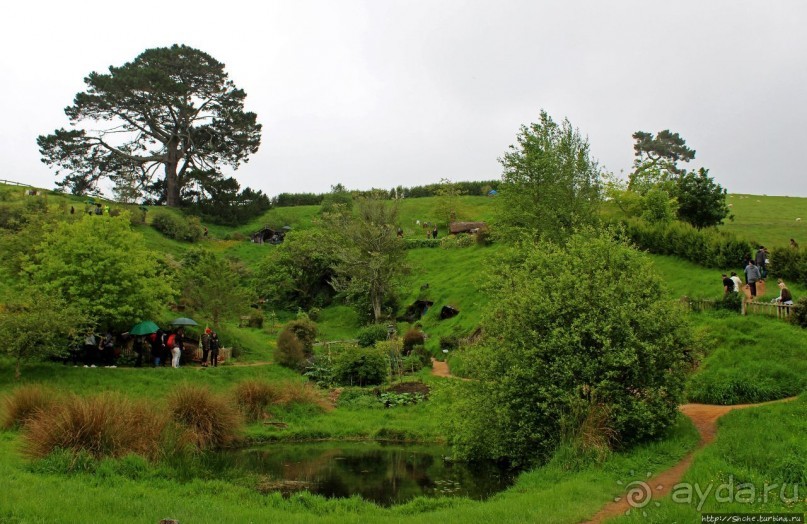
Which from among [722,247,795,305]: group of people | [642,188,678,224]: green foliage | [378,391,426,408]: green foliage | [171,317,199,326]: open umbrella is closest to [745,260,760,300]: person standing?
[722,247,795,305]: group of people

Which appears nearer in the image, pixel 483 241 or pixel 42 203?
pixel 42 203

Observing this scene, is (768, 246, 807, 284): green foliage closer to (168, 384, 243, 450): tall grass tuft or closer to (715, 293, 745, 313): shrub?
(715, 293, 745, 313): shrub

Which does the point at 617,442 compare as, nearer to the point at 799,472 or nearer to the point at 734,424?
the point at 734,424

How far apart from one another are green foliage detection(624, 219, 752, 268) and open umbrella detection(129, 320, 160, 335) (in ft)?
90.1

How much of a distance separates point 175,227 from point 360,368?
34.0 metres

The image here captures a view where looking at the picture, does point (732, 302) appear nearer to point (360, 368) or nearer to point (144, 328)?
point (360, 368)

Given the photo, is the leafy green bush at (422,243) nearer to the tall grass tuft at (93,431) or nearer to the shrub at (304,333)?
the shrub at (304,333)

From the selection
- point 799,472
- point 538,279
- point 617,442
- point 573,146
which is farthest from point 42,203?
point 799,472

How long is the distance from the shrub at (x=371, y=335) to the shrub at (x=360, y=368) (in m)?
6.34

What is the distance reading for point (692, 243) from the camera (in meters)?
32.5

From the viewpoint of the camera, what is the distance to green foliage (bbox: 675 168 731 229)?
4056 cm

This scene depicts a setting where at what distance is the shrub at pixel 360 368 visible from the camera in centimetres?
2856

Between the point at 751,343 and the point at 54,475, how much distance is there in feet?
71.2

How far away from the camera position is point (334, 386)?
1105 inches
